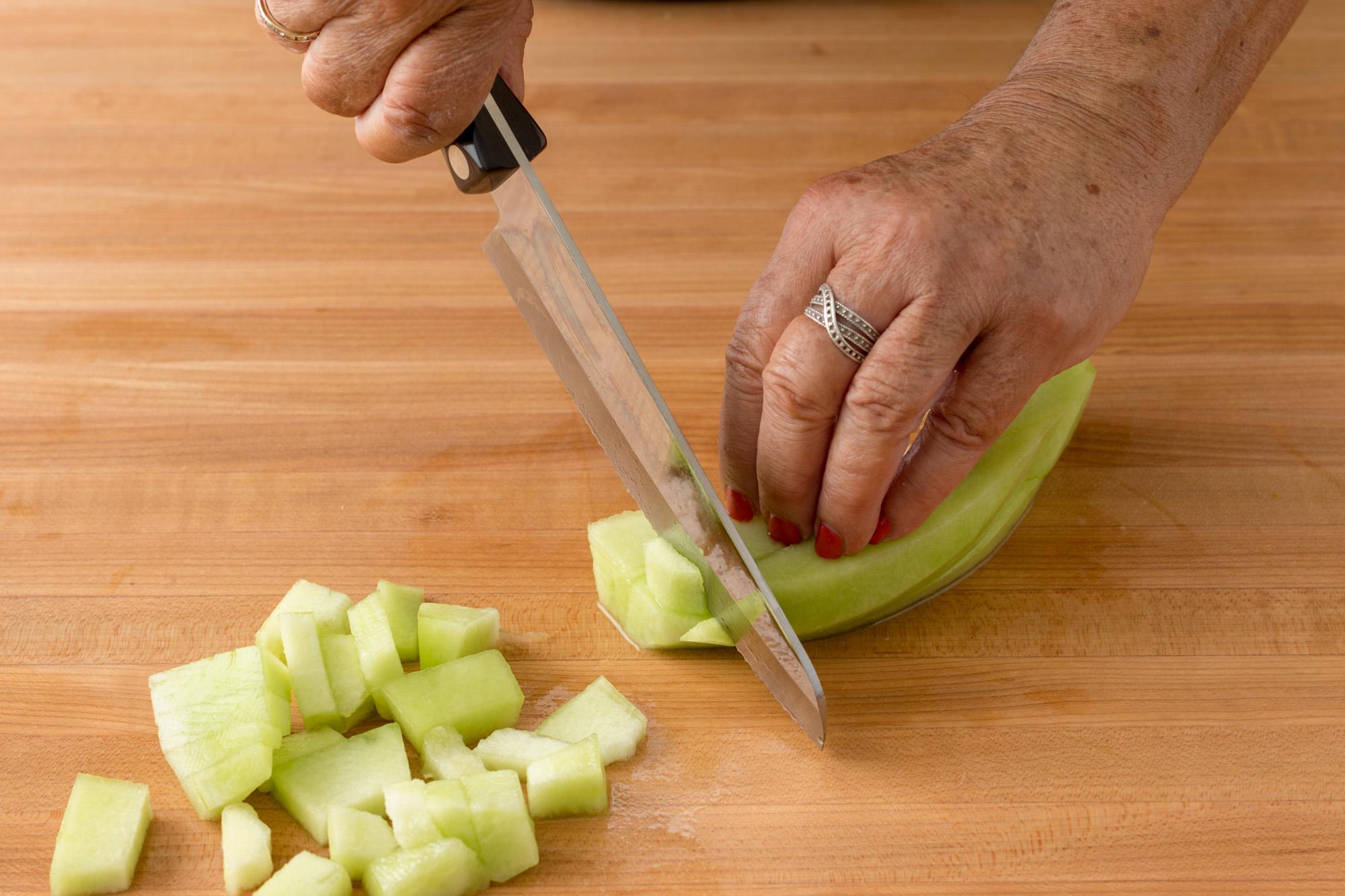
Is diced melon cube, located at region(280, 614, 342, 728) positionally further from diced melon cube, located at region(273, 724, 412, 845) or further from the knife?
the knife

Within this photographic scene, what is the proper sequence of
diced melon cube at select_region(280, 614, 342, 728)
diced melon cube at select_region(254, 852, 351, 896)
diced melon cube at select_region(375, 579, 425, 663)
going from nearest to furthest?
diced melon cube at select_region(254, 852, 351, 896) → diced melon cube at select_region(280, 614, 342, 728) → diced melon cube at select_region(375, 579, 425, 663)

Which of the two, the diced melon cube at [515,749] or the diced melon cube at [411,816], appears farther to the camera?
the diced melon cube at [515,749]

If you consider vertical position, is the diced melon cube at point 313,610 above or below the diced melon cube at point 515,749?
below

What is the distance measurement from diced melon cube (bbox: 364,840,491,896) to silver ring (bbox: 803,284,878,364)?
2.43ft

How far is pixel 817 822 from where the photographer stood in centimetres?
151

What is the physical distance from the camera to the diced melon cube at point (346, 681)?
1625mm

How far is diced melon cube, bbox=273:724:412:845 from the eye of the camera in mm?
1500

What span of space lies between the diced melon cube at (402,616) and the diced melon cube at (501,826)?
30 centimetres

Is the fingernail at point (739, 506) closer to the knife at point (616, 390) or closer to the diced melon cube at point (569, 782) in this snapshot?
the knife at point (616, 390)

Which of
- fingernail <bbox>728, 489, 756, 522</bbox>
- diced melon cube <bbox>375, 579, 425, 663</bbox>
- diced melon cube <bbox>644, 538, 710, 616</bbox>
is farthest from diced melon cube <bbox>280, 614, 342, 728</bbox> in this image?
fingernail <bbox>728, 489, 756, 522</bbox>

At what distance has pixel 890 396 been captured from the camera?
155 centimetres

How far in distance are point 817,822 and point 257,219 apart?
1.67 meters

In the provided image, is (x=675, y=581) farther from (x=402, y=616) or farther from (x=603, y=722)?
(x=402, y=616)

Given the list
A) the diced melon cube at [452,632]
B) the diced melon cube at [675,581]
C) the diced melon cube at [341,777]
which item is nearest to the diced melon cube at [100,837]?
the diced melon cube at [341,777]
